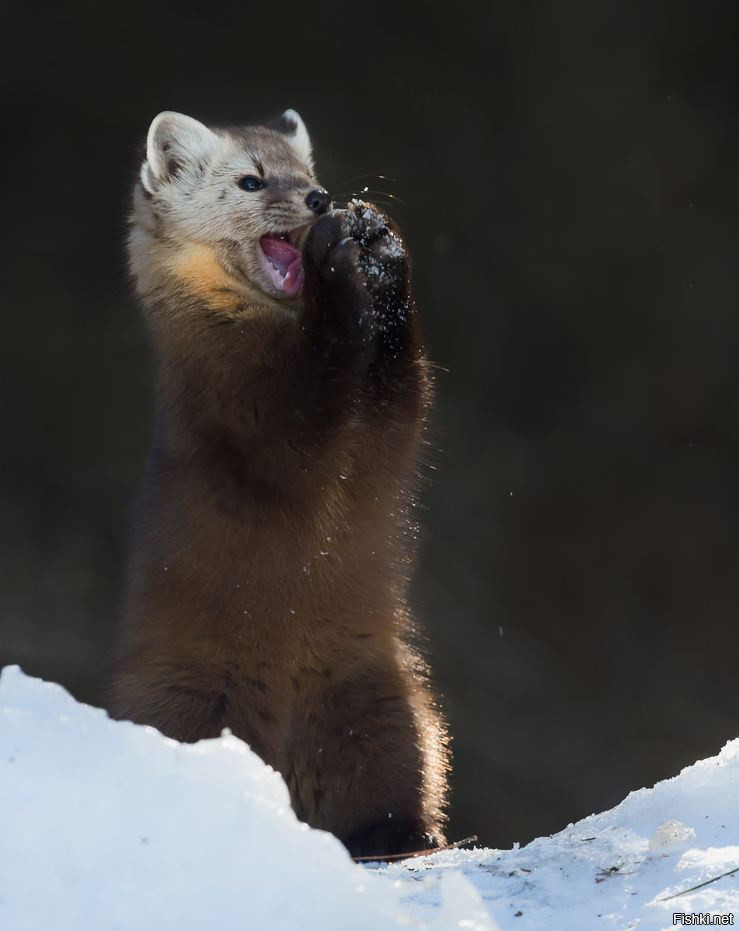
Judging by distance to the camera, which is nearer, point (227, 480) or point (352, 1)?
point (227, 480)

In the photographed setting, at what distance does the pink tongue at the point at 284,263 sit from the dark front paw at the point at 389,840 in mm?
1615

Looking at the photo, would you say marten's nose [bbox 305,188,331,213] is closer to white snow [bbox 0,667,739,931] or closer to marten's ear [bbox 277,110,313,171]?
marten's ear [bbox 277,110,313,171]

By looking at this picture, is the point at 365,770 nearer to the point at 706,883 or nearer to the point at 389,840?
the point at 389,840

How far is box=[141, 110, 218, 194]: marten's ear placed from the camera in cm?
482

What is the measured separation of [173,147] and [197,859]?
319 cm

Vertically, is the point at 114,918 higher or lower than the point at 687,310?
higher

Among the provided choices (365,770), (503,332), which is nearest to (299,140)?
(365,770)

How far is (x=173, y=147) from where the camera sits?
491 centimetres

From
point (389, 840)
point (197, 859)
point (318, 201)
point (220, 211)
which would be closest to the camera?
point (197, 859)

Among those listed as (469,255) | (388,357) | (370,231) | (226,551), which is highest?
(370,231)

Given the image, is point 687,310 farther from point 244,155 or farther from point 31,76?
point 244,155

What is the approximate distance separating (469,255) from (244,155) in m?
4.65

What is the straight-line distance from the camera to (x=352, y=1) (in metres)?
8.80

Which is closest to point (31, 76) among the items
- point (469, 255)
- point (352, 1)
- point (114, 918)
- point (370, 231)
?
point (352, 1)
